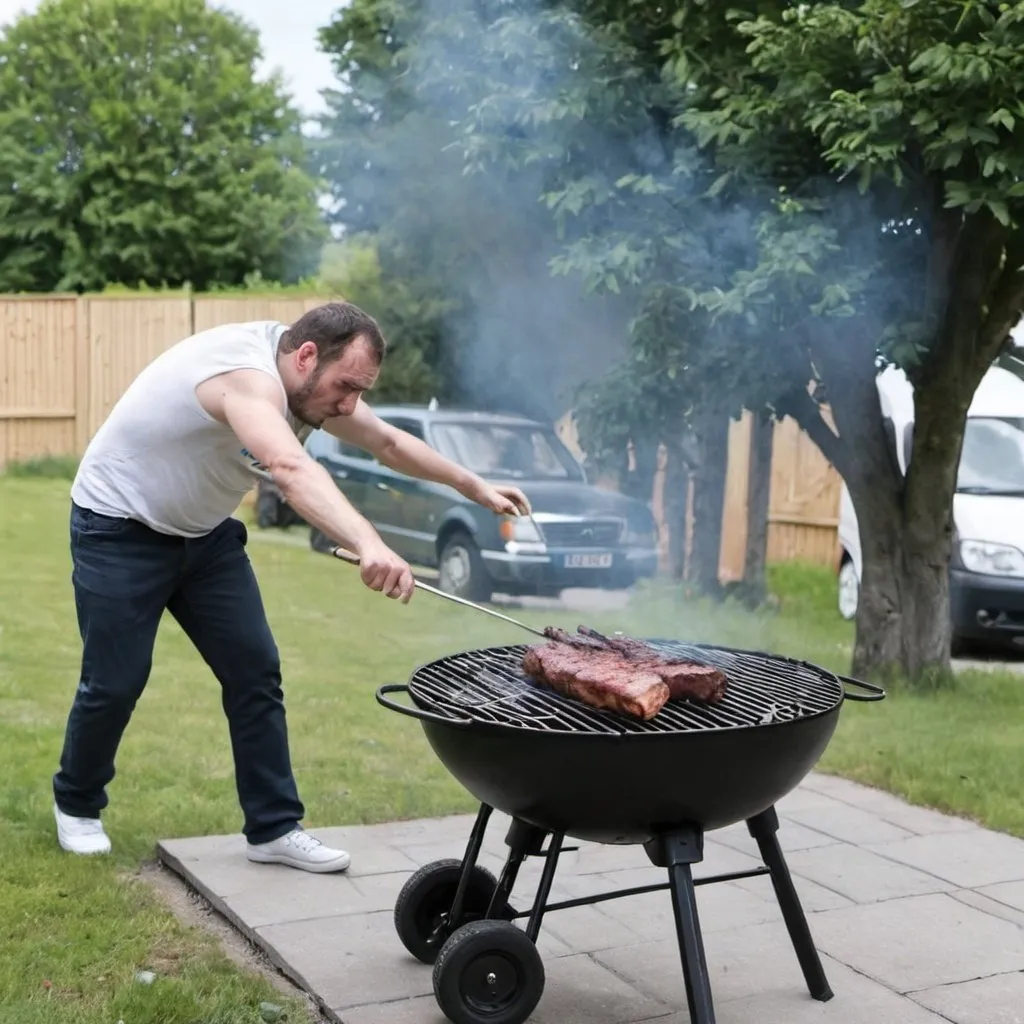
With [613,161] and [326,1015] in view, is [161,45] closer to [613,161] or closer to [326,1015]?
[613,161]

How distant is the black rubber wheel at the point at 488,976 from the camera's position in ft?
9.62

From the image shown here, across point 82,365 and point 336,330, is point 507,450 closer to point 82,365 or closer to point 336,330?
point 336,330

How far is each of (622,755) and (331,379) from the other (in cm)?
130

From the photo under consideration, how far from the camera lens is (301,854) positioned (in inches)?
159

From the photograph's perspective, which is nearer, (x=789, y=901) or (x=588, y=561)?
(x=789, y=901)

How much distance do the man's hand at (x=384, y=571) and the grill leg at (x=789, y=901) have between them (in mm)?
1011

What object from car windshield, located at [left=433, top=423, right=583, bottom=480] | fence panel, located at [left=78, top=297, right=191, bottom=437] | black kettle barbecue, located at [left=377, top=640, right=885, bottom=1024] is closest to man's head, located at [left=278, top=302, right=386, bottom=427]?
black kettle barbecue, located at [left=377, top=640, right=885, bottom=1024]

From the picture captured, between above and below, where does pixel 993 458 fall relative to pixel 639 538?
above

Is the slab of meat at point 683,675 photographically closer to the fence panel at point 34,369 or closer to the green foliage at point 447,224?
the green foliage at point 447,224

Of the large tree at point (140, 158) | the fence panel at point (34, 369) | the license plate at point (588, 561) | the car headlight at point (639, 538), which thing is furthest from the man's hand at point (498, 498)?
the large tree at point (140, 158)

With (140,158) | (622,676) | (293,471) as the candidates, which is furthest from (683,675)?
(140,158)

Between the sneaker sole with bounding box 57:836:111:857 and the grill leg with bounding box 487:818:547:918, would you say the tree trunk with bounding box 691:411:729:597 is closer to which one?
the sneaker sole with bounding box 57:836:111:857

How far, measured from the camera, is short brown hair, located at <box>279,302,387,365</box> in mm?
3400

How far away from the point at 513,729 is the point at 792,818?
2375 mm
